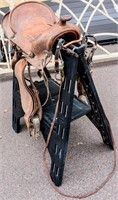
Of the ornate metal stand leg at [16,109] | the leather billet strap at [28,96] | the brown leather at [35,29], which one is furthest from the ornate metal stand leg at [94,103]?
the ornate metal stand leg at [16,109]

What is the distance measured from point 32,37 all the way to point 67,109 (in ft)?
1.23

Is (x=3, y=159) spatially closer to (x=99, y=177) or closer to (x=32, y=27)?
(x=99, y=177)

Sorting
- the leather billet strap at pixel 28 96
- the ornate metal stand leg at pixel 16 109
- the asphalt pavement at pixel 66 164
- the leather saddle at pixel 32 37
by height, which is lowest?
the asphalt pavement at pixel 66 164

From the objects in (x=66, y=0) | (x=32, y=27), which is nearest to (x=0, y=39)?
(x=32, y=27)

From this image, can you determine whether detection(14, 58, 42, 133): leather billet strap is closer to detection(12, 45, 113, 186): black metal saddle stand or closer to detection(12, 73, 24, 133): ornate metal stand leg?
detection(12, 45, 113, 186): black metal saddle stand

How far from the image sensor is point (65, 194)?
1.34m

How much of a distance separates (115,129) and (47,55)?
0.74 m

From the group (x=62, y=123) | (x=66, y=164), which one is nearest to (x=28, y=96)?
(x=62, y=123)

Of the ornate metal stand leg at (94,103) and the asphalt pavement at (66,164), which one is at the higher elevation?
the ornate metal stand leg at (94,103)

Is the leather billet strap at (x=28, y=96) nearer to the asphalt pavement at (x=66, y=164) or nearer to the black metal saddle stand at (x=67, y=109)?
the black metal saddle stand at (x=67, y=109)

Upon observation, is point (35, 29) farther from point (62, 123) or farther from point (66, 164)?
point (66, 164)

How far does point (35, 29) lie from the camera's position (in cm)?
135

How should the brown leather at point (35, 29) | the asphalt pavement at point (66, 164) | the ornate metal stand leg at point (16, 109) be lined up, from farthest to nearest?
the ornate metal stand leg at point (16, 109) → the asphalt pavement at point (66, 164) → the brown leather at point (35, 29)

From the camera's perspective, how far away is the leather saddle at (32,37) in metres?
1.19
